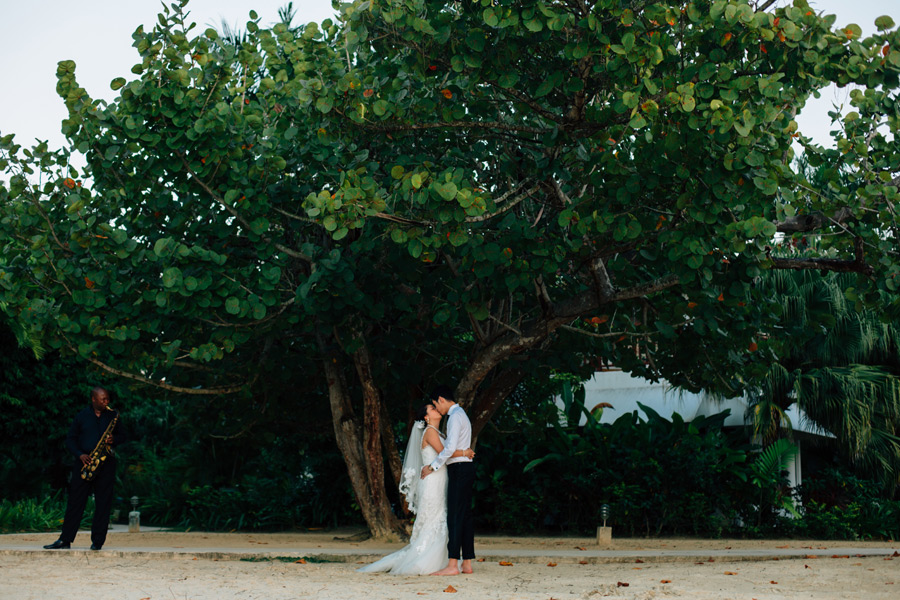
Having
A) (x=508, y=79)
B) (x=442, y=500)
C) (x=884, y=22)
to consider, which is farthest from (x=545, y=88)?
(x=442, y=500)

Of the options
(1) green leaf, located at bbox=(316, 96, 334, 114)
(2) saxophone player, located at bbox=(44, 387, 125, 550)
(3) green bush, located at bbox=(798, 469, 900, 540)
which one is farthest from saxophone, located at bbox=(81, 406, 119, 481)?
(3) green bush, located at bbox=(798, 469, 900, 540)

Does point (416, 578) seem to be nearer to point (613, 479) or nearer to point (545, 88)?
point (545, 88)

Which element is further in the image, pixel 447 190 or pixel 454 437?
pixel 454 437

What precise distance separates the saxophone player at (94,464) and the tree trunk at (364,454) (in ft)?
9.65

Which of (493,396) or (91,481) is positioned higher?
(493,396)

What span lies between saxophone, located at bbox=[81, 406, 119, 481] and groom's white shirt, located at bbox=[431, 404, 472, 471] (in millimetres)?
3796

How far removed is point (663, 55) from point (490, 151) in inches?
127

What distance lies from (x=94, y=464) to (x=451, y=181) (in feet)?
16.3

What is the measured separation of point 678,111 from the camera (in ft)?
24.7

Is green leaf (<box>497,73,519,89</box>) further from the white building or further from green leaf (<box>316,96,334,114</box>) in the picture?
the white building

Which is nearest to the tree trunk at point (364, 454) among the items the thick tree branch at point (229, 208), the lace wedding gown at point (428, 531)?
the thick tree branch at point (229, 208)

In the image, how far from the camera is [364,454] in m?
12.0

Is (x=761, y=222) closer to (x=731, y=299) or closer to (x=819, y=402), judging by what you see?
(x=731, y=299)

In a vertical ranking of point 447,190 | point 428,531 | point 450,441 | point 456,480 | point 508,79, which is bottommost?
point 428,531
